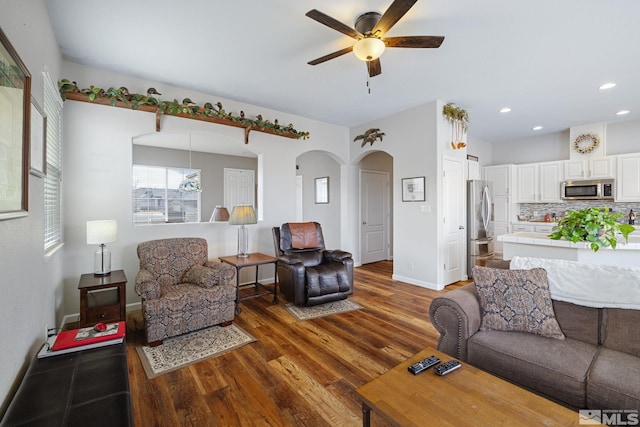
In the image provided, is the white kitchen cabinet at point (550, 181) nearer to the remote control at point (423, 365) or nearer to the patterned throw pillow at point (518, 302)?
the patterned throw pillow at point (518, 302)

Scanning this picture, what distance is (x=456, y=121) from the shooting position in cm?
441

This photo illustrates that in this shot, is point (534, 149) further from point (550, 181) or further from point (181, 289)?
point (181, 289)

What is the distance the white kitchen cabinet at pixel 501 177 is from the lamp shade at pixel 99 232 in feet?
22.5

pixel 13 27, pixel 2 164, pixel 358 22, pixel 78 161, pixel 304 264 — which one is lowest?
pixel 304 264

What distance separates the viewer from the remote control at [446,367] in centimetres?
137

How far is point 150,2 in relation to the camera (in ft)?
6.89

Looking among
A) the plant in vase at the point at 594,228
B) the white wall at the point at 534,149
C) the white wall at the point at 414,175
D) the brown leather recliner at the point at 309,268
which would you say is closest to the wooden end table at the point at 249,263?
the brown leather recliner at the point at 309,268

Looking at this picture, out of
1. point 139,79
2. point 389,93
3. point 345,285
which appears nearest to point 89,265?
point 139,79

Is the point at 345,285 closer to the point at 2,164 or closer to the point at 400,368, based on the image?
the point at 400,368

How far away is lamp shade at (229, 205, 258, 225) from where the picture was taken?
3566mm

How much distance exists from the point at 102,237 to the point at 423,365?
113 inches

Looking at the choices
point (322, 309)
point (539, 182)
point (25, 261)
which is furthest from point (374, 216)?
point (25, 261)

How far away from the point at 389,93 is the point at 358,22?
66.5 inches

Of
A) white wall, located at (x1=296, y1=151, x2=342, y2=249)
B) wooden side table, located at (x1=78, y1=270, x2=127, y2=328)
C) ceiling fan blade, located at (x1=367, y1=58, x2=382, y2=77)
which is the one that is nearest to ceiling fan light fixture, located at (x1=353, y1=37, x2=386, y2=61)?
ceiling fan blade, located at (x1=367, y1=58, x2=382, y2=77)
